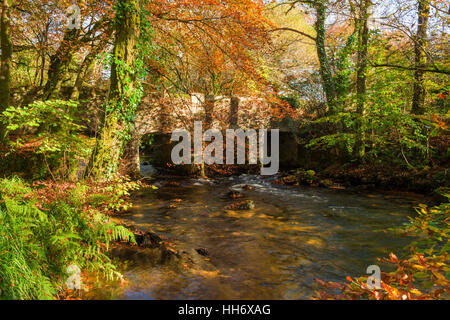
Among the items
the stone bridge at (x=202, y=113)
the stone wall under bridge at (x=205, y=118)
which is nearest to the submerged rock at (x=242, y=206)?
the stone wall under bridge at (x=205, y=118)

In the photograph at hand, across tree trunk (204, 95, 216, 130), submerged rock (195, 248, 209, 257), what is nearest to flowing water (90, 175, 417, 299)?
submerged rock (195, 248, 209, 257)

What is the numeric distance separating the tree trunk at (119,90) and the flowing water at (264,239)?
1920 millimetres

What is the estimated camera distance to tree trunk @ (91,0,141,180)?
7.23m

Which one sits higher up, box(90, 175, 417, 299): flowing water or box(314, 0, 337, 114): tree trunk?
box(314, 0, 337, 114): tree trunk

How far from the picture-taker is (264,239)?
684cm

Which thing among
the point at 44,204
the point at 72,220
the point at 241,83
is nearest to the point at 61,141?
the point at 44,204

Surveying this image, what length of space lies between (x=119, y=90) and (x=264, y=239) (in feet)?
16.7

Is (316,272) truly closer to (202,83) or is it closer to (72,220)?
(72,220)

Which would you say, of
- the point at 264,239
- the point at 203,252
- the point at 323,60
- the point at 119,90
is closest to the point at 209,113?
the point at 323,60

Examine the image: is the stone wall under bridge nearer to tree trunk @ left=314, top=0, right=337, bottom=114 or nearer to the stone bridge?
the stone bridge

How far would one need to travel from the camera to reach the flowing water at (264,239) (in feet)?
13.9

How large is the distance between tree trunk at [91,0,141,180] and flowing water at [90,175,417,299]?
1920mm

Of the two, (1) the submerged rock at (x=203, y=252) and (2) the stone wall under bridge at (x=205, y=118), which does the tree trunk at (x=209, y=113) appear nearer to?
(2) the stone wall under bridge at (x=205, y=118)

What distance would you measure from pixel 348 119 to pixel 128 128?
957cm
